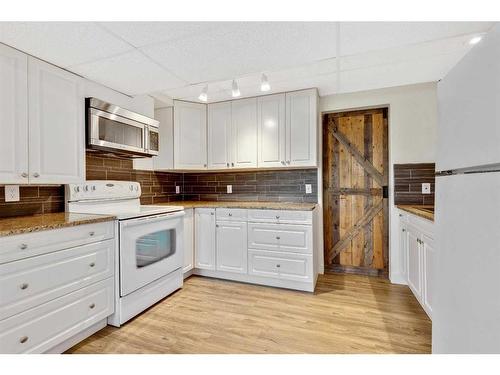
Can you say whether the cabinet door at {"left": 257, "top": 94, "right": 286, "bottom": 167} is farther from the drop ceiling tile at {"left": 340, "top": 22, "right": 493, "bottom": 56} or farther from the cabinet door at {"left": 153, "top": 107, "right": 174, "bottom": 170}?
the drop ceiling tile at {"left": 340, "top": 22, "right": 493, "bottom": 56}

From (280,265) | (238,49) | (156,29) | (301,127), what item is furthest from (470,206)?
(301,127)

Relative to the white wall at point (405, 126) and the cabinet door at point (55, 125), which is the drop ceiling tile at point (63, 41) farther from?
the white wall at point (405, 126)

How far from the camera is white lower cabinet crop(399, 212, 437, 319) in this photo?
177cm

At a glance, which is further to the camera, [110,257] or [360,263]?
[360,263]

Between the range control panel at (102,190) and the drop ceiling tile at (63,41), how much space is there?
1.01 m

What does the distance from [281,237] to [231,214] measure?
63 cm

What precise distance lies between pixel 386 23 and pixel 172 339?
99.1 inches

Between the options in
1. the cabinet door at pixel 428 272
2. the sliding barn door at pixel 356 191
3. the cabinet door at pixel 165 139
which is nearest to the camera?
the cabinet door at pixel 428 272

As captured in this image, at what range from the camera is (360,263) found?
311 cm

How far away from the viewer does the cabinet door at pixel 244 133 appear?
308 cm

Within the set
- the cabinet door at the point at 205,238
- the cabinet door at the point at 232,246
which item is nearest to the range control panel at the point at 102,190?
the cabinet door at the point at 205,238

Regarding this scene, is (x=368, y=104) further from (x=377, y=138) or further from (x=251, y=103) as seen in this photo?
(x=251, y=103)

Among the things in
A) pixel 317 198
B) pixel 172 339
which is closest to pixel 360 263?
pixel 317 198
